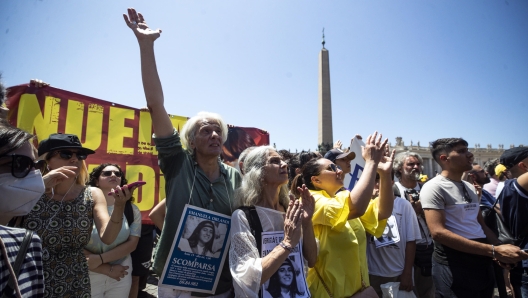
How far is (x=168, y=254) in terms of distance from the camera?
190 centimetres

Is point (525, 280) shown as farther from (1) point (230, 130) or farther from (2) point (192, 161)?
(1) point (230, 130)

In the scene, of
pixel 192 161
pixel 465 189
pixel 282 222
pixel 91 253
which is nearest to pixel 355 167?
pixel 465 189

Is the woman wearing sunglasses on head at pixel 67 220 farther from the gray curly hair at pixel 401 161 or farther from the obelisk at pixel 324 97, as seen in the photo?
the obelisk at pixel 324 97

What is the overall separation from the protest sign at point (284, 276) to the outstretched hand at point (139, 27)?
1.50 m

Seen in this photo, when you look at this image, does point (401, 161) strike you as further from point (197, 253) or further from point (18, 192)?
point (18, 192)

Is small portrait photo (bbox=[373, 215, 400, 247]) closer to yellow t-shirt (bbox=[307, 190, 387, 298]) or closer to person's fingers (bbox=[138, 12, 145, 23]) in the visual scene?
yellow t-shirt (bbox=[307, 190, 387, 298])

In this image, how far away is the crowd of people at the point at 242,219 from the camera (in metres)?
1.47

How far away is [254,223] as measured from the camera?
1.97 m

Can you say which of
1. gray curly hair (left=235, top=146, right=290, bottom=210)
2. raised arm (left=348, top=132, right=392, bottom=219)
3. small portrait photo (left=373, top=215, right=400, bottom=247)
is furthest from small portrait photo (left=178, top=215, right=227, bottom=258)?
small portrait photo (left=373, top=215, right=400, bottom=247)

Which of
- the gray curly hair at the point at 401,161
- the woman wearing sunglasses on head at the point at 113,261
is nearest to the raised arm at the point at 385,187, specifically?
the gray curly hair at the point at 401,161

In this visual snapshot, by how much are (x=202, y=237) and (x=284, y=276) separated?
1.86ft

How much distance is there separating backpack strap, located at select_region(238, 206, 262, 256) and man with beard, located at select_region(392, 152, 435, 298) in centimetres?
270

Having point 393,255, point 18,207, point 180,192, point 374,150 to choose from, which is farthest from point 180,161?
point 393,255

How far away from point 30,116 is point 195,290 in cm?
333
